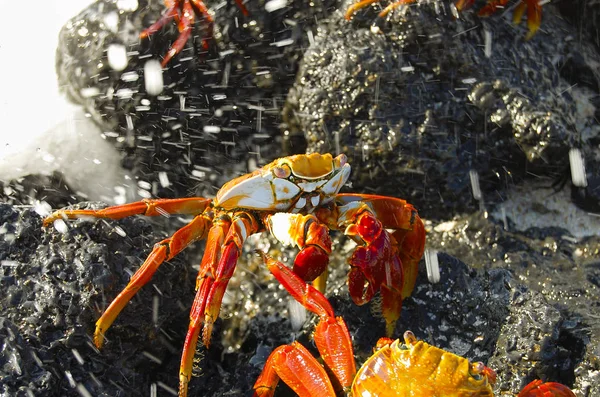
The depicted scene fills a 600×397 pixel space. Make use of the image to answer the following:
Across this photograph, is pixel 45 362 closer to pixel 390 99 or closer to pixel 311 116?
pixel 311 116

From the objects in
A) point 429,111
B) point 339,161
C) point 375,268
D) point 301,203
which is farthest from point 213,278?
point 429,111

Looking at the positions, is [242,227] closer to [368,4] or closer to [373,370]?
[373,370]

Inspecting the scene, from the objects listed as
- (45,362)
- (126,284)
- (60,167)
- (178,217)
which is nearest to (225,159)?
(178,217)

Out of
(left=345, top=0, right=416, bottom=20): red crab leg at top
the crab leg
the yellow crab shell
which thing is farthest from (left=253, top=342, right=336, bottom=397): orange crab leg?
(left=345, top=0, right=416, bottom=20): red crab leg at top

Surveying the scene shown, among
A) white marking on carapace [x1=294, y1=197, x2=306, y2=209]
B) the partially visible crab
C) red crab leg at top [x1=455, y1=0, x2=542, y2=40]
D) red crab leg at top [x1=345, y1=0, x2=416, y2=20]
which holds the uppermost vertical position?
the partially visible crab

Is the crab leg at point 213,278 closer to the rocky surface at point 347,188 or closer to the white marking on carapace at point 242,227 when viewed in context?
the white marking on carapace at point 242,227

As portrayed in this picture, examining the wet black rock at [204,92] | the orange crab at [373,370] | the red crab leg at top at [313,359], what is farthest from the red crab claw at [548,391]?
the wet black rock at [204,92]

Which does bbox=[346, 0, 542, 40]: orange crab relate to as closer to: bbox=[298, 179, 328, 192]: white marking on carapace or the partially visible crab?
the partially visible crab
